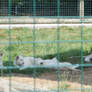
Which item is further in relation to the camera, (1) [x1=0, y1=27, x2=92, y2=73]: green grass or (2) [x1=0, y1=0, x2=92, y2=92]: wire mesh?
(1) [x1=0, y1=27, x2=92, y2=73]: green grass

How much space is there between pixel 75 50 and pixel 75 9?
295 centimetres

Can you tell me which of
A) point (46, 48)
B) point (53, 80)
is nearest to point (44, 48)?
point (46, 48)

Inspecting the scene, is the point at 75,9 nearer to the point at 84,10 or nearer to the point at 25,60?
the point at 84,10

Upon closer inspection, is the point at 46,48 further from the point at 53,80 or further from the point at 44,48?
the point at 53,80

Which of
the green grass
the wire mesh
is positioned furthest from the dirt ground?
the green grass

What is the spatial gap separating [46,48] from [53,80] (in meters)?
1.81

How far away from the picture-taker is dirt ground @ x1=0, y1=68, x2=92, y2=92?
3.92 metres

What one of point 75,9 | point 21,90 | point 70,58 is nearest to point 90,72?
point 70,58

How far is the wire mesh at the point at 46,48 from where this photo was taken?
11.3ft

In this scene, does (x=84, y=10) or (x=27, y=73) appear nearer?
(x=27, y=73)

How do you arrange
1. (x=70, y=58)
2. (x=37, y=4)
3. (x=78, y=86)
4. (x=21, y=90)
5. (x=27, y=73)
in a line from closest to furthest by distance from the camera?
(x=21, y=90) → (x=78, y=86) → (x=27, y=73) → (x=70, y=58) → (x=37, y=4)

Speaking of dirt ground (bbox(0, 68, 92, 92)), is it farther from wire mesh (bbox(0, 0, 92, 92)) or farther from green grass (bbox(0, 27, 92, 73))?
green grass (bbox(0, 27, 92, 73))

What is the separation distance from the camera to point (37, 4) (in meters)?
8.82

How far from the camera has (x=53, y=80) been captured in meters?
4.39
